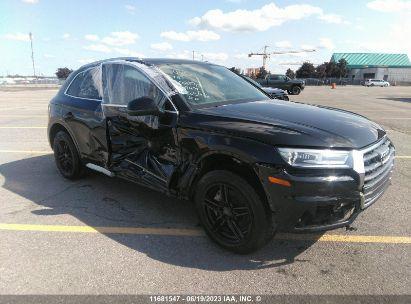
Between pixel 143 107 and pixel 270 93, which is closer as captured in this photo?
pixel 143 107

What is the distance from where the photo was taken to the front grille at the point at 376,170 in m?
3.19

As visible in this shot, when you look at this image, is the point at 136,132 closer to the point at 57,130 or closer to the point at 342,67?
the point at 57,130

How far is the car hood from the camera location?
310 centimetres

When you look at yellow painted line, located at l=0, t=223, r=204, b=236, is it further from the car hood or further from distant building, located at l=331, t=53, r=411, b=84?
distant building, located at l=331, t=53, r=411, b=84

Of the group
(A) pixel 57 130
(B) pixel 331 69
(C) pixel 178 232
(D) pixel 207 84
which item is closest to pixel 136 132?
(D) pixel 207 84

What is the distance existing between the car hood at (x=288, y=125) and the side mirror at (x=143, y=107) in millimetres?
311

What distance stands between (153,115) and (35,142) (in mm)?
5842

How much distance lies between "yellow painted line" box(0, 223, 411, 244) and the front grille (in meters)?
0.56

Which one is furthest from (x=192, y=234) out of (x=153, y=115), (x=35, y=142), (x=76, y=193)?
(x=35, y=142)

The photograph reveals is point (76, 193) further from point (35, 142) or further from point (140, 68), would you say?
point (35, 142)

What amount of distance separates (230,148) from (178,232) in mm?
1221

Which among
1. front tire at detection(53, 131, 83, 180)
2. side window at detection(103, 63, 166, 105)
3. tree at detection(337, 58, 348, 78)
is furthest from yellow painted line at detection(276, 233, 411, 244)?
tree at detection(337, 58, 348, 78)

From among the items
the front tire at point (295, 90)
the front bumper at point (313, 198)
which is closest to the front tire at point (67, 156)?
the front bumper at point (313, 198)

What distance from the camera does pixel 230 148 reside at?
327 cm
